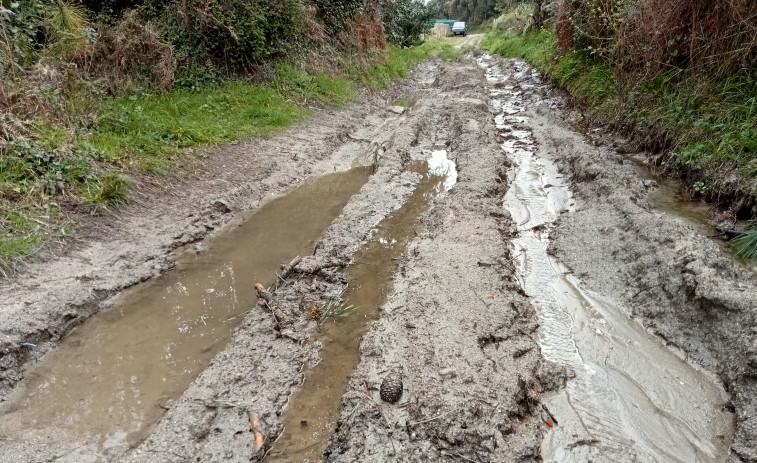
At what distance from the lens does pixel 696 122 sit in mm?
6059

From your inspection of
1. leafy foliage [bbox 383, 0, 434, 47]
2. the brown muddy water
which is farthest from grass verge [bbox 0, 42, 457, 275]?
leafy foliage [bbox 383, 0, 434, 47]

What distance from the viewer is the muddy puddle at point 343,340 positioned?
307 cm

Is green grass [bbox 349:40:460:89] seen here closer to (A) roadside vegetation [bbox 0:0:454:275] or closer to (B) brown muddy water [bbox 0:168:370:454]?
(A) roadside vegetation [bbox 0:0:454:275]

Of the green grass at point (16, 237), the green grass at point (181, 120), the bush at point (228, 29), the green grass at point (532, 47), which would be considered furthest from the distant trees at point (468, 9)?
the green grass at point (16, 237)

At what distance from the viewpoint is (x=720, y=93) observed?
614 centimetres

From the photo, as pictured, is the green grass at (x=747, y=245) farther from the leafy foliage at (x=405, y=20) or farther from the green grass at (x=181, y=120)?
the leafy foliage at (x=405, y=20)

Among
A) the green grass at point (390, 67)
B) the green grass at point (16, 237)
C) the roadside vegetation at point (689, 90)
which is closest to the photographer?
the green grass at point (16, 237)

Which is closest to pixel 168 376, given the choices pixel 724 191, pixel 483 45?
pixel 724 191

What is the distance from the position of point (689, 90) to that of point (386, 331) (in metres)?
5.81

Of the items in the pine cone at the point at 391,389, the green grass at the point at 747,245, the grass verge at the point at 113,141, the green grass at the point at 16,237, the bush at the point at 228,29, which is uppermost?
the bush at the point at 228,29

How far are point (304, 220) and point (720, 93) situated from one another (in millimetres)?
5631

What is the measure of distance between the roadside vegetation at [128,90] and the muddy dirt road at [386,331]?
0.56 metres

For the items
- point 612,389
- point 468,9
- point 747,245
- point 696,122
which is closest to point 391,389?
point 612,389

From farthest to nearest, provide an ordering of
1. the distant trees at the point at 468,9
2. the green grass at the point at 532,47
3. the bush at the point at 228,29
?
the distant trees at the point at 468,9 → the green grass at the point at 532,47 → the bush at the point at 228,29
